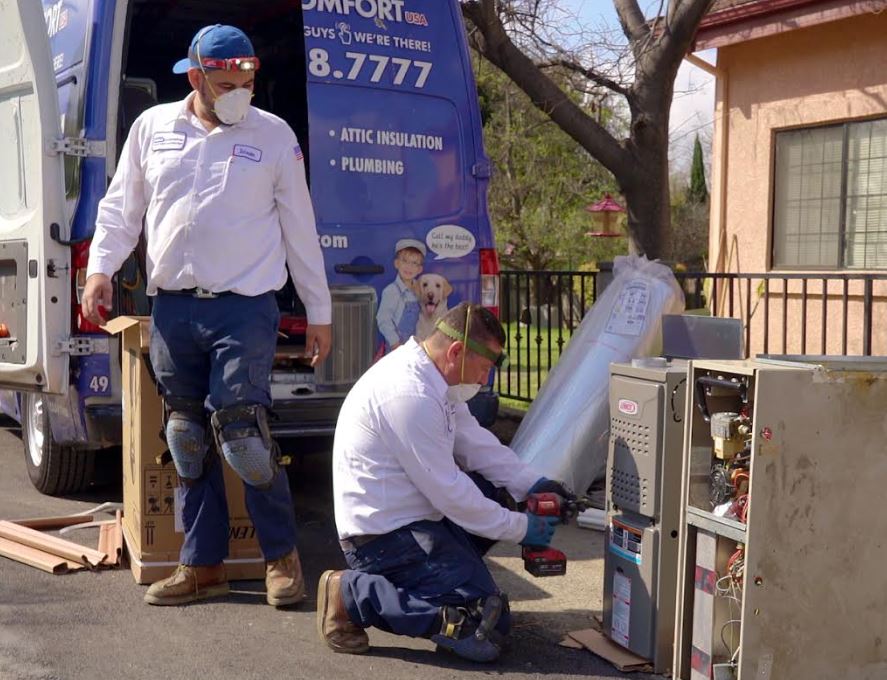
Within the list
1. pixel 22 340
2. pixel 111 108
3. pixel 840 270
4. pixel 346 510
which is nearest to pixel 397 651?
pixel 346 510

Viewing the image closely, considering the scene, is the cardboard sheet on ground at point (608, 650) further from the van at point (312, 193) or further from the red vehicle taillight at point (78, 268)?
the red vehicle taillight at point (78, 268)

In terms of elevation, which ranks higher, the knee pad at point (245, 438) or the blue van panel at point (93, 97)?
the blue van panel at point (93, 97)

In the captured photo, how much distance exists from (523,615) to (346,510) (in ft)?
2.94

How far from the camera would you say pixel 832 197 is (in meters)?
10.1

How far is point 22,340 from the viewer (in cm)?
543

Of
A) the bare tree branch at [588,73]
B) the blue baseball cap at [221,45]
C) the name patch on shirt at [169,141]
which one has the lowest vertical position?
the name patch on shirt at [169,141]

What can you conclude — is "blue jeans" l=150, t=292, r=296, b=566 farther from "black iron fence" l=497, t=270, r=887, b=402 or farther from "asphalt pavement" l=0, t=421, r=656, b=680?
"black iron fence" l=497, t=270, r=887, b=402

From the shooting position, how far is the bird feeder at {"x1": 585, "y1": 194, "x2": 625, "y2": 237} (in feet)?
61.3

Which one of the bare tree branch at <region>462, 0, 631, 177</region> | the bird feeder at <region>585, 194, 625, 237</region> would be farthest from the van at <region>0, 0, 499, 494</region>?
the bird feeder at <region>585, 194, 625, 237</region>

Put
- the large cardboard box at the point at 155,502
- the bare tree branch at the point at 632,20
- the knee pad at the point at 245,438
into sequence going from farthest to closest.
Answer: the bare tree branch at the point at 632,20 → the large cardboard box at the point at 155,502 → the knee pad at the point at 245,438

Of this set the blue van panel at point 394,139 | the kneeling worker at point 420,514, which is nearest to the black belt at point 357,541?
the kneeling worker at point 420,514

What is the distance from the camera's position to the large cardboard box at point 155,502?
15.8 feet

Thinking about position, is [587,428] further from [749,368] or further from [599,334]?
[749,368]

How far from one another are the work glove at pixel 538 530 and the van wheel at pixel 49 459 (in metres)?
2.91
